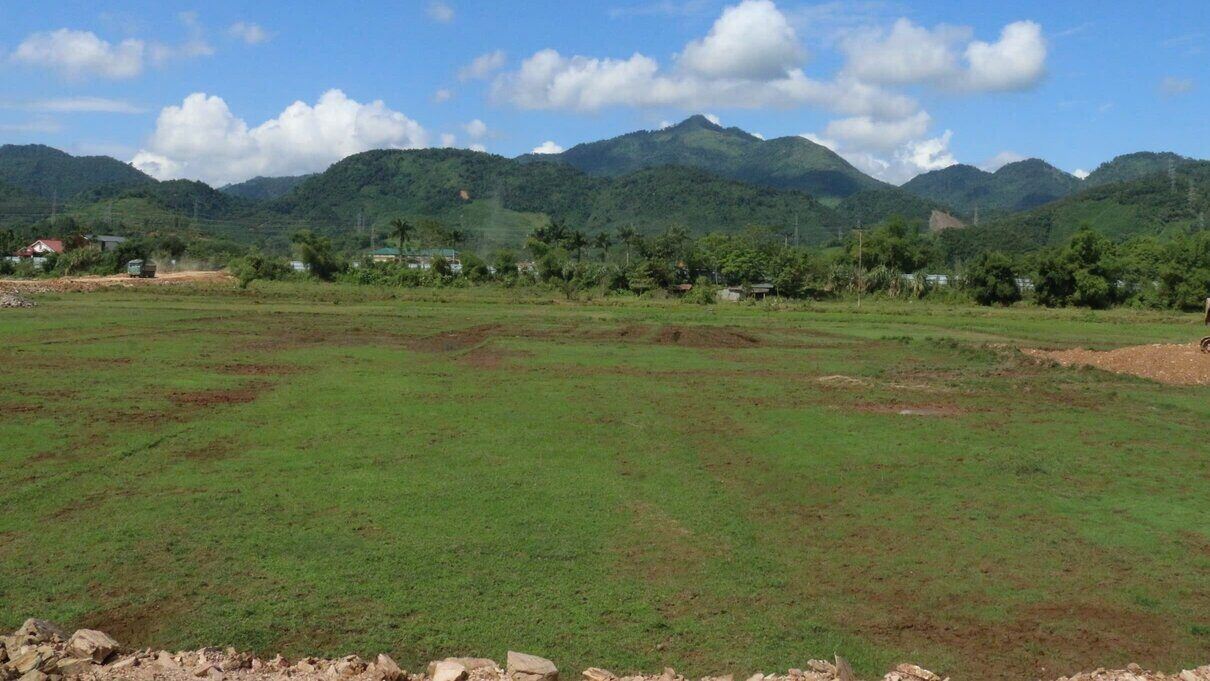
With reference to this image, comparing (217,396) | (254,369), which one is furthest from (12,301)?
(217,396)

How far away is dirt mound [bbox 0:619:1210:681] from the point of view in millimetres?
6445

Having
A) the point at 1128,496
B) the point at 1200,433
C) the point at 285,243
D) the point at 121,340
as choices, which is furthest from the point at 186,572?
the point at 285,243

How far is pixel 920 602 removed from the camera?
873cm

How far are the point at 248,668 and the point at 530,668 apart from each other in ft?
6.95

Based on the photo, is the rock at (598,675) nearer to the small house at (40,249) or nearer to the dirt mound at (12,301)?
the dirt mound at (12,301)

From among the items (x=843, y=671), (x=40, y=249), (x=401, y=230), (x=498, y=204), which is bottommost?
(x=843, y=671)

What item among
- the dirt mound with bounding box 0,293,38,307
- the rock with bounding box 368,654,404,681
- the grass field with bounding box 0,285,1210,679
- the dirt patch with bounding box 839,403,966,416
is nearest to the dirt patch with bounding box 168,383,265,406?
the grass field with bounding box 0,285,1210,679

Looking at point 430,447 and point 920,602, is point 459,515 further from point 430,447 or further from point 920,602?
point 920,602

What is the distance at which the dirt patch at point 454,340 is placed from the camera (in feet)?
101

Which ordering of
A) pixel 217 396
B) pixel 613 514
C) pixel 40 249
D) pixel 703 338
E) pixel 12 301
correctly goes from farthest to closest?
1. pixel 40 249
2. pixel 12 301
3. pixel 703 338
4. pixel 217 396
5. pixel 613 514

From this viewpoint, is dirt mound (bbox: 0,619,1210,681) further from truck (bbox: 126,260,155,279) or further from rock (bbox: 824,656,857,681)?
truck (bbox: 126,260,155,279)

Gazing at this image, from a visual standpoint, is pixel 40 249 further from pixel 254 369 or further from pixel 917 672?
pixel 917 672

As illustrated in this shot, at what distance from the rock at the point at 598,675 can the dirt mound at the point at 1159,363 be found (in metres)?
22.8

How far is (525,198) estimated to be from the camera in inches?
7180
